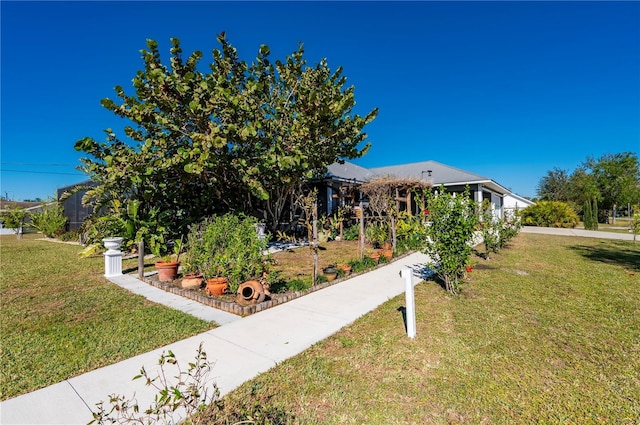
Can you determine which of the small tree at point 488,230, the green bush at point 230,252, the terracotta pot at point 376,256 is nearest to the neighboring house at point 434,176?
the small tree at point 488,230

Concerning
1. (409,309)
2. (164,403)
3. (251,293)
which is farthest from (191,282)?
(164,403)

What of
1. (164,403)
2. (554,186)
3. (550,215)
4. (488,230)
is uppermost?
(554,186)

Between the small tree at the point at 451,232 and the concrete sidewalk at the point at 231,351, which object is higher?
the small tree at the point at 451,232

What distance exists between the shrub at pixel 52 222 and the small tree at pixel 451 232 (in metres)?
21.9

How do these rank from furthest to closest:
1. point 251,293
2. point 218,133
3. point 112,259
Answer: point 218,133 → point 112,259 → point 251,293

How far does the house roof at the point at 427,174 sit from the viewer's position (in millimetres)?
16875

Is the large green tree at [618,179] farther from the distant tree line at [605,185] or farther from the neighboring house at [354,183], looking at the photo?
the neighboring house at [354,183]

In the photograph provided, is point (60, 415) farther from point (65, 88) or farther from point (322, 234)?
point (65, 88)

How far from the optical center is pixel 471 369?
2.96 m

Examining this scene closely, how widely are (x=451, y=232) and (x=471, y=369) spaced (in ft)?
8.89

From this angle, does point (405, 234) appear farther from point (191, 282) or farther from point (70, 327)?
point (70, 327)

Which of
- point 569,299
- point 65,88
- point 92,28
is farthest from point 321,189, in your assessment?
point 65,88

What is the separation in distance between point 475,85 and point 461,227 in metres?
15.8

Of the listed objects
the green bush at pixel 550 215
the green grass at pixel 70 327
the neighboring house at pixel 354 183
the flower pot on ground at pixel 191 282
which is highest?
the neighboring house at pixel 354 183
